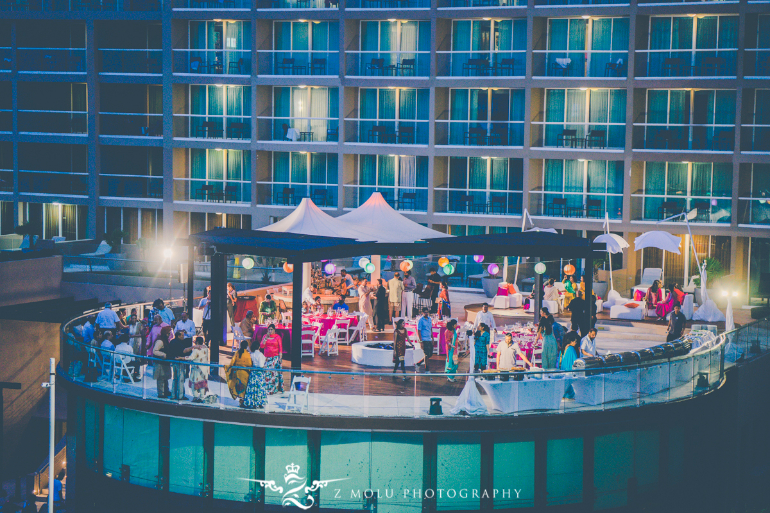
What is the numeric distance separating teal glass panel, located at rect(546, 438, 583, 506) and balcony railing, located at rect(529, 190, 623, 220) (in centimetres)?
2043

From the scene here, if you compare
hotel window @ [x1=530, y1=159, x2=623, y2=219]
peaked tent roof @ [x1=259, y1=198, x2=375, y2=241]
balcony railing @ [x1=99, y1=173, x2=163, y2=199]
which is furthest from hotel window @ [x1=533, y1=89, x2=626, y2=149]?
balcony railing @ [x1=99, y1=173, x2=163, y2=199]

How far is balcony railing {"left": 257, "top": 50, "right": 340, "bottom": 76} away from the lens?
144ft

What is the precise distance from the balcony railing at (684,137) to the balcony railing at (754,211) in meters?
2.18

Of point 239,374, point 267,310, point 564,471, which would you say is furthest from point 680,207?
point 239,374

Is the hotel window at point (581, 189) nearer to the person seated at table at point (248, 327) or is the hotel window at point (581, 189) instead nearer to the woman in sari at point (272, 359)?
the person seated at table at point (248, 327)

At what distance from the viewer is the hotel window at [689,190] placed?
127ft

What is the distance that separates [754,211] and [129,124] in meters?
28.9

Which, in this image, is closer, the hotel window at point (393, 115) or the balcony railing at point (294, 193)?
the hotel window at point (393, 115)

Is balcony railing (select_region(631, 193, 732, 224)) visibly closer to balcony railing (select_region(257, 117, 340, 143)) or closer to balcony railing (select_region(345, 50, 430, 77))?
balcony railing (select_region(345, 50, 430, 77))

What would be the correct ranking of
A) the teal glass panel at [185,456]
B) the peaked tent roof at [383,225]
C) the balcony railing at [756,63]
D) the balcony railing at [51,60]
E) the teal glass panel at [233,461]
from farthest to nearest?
the balcony railing at [51,60]
the balcony railing at [756,63]
the peaked tent roof at [383,225]
the teal glass panel at [185,456]
the teal glass panel at [233,461]

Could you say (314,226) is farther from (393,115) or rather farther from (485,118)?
(393,115)

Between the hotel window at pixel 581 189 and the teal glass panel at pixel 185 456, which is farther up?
the hotel window at pixel 581 189

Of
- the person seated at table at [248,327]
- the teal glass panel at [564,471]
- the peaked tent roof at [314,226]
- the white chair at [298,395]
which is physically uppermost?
the peaked tent roof at [314,226]

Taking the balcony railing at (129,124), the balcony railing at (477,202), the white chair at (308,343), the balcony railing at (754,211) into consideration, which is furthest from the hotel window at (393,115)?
the white chair at (308,343)
